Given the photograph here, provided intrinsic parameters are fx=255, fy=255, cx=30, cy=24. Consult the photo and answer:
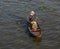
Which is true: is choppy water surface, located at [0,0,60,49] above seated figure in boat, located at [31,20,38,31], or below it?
below

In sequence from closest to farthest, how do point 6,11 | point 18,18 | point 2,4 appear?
point 18,18 → point 6,11 → point 2,4

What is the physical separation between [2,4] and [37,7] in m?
4.96

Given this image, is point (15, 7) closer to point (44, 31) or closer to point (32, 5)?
point (32, 5)

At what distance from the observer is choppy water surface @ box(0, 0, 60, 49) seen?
25562 millimetres

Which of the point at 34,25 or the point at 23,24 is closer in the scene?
the point at 34,25

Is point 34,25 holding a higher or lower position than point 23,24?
higher

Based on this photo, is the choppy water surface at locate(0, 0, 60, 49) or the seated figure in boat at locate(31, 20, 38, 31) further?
the seated figure in boat at locate(31, 20, 38, 31)

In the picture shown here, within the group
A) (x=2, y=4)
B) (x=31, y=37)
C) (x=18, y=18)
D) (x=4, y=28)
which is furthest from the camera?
(x=2, y=4)

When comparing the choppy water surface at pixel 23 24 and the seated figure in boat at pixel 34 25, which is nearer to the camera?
the choppy water surface at pixel 23 24

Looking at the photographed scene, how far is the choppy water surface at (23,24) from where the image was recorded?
25562mm

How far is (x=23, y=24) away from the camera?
2983 cm

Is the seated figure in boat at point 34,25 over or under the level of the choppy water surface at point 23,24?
over

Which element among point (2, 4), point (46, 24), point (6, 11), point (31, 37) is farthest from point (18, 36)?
point (2, 4)

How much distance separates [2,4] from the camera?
3562 centimetres
